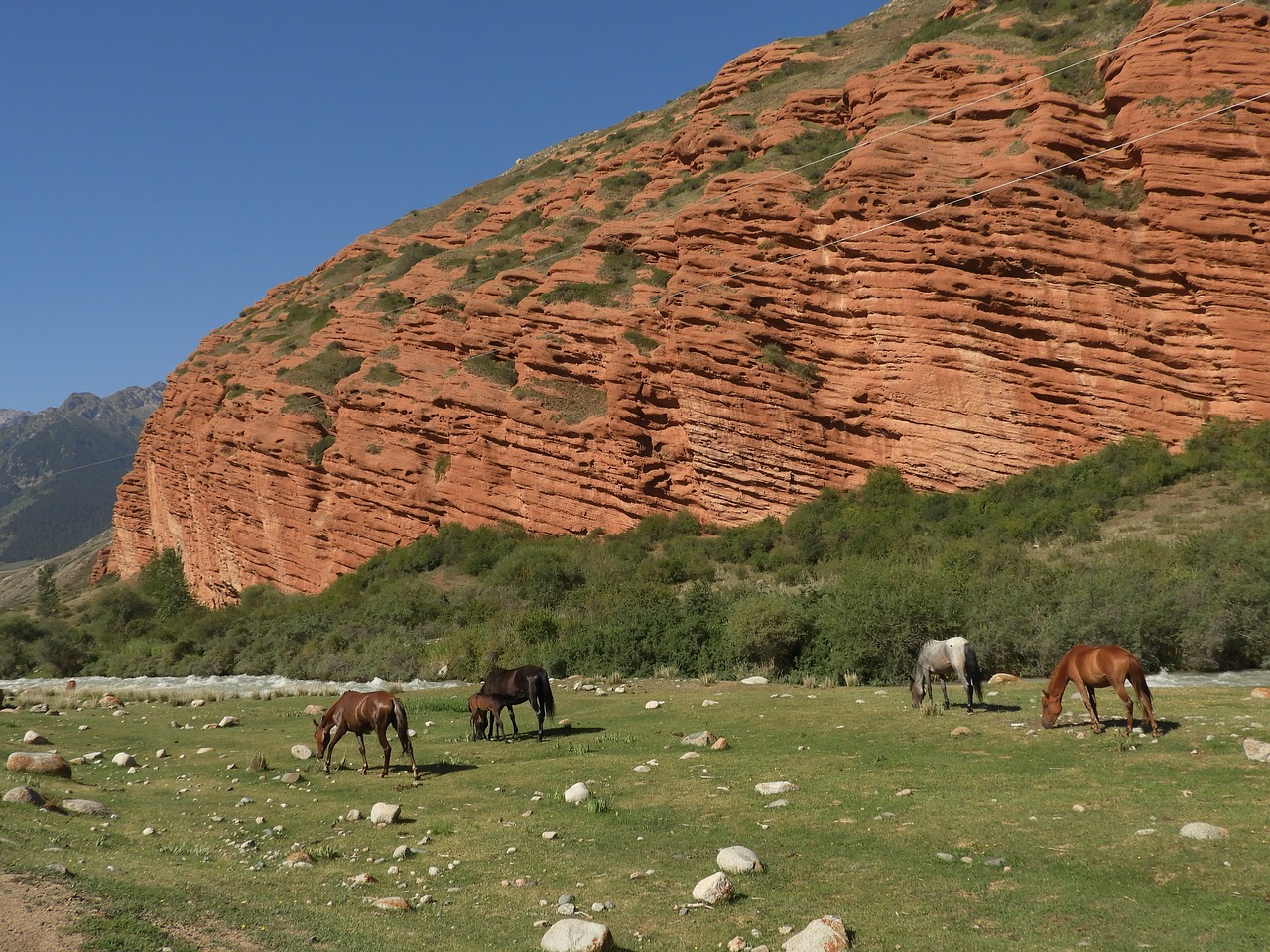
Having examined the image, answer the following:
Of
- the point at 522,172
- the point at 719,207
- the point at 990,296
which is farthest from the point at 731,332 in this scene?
the point at 522,172

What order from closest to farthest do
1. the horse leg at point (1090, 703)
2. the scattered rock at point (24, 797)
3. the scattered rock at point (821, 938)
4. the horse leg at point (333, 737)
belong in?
the scattered rock at point (821, 938)
the scattered rock at point (24, 797)
the horse leg at point (1090, 703)
the horse leg at point (333, 737)

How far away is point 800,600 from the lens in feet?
87.5

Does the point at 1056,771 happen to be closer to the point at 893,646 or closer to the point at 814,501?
the point at 893,646

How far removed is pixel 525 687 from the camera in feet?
50.8

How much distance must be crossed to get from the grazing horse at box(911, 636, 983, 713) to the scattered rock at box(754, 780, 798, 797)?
5.41 metres

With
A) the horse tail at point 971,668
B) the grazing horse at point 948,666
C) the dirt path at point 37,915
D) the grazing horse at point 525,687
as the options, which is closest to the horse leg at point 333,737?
the grazing horse at point 525,687

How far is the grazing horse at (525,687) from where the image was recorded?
602 inches

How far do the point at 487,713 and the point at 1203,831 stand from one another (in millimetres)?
11782

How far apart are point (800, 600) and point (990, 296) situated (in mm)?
16954

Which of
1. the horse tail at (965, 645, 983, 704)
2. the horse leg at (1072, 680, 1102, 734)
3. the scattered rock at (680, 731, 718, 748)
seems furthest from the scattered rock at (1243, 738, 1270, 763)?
the scattered rock at (680, 731, 718, 748)

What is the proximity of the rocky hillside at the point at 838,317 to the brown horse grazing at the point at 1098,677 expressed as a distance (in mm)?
24625

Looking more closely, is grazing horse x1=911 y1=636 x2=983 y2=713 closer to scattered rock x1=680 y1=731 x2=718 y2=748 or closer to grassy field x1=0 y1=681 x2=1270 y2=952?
grassy field x1=0 y1=681 x2=1270 y2=952

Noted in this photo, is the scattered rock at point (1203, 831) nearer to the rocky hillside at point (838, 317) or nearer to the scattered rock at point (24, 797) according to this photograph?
the scattered rock at point (24, 797)

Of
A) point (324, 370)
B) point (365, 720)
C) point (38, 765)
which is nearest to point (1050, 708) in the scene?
point (365, 720)
